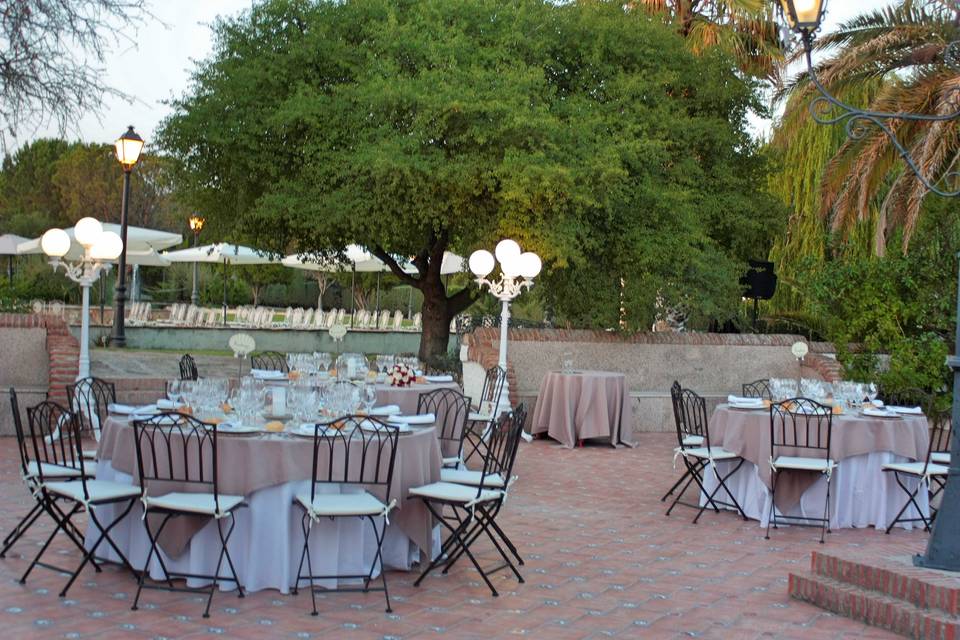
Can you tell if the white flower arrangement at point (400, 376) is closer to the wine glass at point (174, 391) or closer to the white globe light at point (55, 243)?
the wine glass at point (174, 391)

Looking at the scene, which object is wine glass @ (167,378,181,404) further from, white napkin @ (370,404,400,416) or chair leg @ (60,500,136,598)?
white napkin @ (370,404,400,416)

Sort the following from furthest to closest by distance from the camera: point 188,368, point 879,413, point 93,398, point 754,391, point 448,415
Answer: point 754,391 < point 188,368 < point 93,398 < point 448,415 < point 879,413

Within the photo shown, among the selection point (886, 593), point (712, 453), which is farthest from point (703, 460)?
point (886, 593)

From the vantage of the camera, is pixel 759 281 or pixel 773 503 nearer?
pixel 773 503

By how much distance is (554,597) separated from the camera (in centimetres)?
659

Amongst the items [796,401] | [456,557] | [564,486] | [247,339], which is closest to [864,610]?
[456,557]

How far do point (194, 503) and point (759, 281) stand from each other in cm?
1558

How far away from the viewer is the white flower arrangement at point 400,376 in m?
11.0

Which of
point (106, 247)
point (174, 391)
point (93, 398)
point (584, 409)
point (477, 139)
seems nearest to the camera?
point (174, 391)

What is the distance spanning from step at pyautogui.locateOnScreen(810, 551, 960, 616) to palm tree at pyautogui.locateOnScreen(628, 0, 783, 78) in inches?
653

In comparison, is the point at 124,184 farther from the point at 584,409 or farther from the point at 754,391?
the point at 754,391

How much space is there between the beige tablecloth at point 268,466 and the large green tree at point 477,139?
8156 millimetres

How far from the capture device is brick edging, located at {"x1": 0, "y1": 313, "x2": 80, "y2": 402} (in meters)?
13.2

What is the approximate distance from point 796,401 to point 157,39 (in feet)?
20.2
